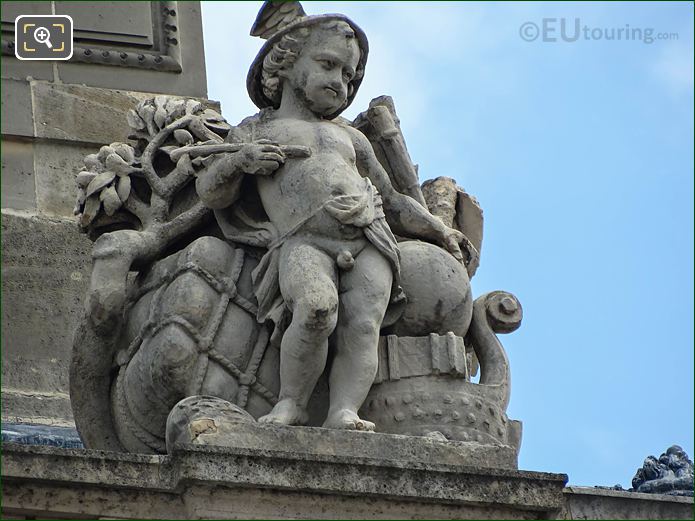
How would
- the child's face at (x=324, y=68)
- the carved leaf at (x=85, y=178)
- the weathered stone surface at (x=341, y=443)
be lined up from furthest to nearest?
the carved leaf at (x=85, y=178) < the child's face at (x=324, y=68) < the weathered stone surface at (x=341, y=443)

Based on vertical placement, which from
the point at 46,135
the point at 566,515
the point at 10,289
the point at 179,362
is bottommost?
the point at 566,515

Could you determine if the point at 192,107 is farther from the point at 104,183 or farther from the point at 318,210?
the point at 318,210

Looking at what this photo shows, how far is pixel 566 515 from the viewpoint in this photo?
35.4 feet

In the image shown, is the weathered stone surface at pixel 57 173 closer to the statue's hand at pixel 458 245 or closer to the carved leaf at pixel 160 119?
the carved leaf at pixel 160 119

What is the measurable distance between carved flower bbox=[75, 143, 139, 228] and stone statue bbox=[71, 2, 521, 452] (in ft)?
0.03

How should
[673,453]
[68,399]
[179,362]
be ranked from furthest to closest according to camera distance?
[68,399] → [673,453] → [179,362]

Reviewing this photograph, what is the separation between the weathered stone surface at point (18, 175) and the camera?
1330 cm

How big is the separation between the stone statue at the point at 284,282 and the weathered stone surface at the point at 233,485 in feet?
1.01

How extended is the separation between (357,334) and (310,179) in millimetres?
832

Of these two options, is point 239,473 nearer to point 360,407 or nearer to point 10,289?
point 360,407

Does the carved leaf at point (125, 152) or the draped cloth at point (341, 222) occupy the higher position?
the carved leaf at point (125, 152)

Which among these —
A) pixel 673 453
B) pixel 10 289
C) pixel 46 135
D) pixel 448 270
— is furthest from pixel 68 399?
pixel 673 453

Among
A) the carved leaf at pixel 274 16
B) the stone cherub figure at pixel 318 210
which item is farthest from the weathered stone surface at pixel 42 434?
the carved leaf at pixel 274 16

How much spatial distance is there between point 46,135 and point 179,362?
3.31 meters
